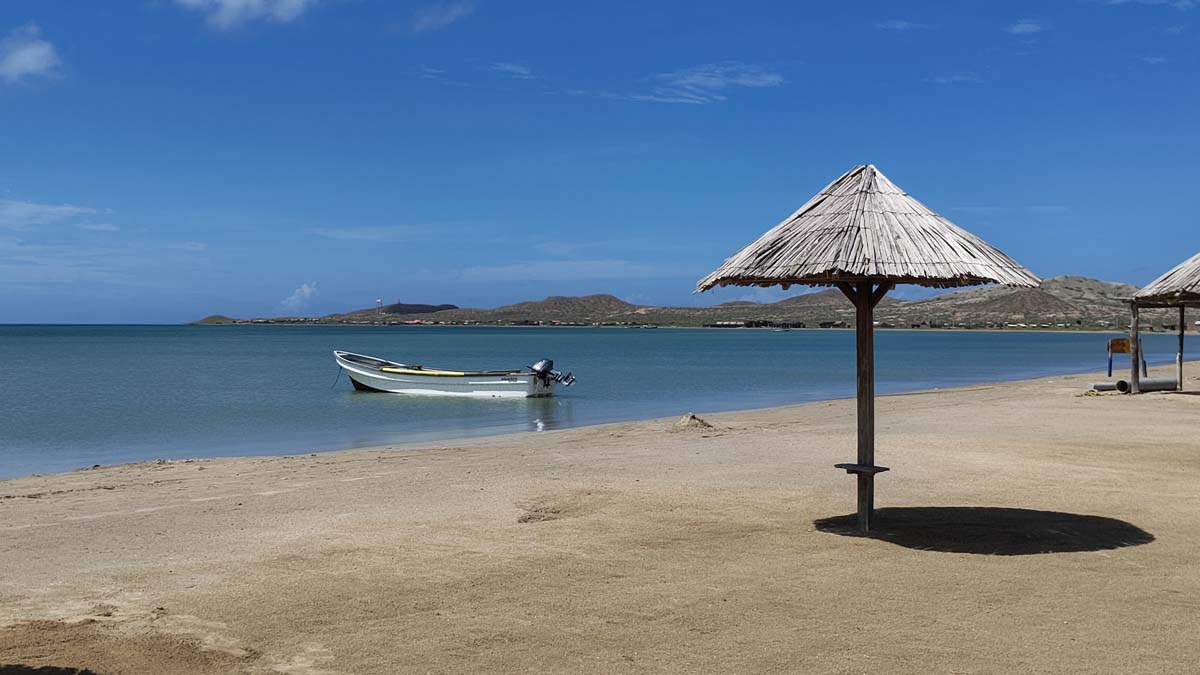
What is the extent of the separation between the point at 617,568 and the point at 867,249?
2.79m

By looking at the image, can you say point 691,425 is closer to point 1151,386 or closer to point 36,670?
point 1151,386

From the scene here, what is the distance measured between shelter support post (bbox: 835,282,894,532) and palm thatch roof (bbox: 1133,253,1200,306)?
6638mm

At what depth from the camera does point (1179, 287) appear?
554 inches

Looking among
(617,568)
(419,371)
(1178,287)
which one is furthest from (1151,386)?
(419,371)

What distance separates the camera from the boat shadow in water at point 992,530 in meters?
7.61

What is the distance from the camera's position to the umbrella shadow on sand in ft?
15.8

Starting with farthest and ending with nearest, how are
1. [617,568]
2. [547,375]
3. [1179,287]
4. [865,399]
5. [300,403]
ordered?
[547,375] → [300,403] → [1179,287] → [865,399] → [617,568]

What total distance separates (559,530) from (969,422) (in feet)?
36.2

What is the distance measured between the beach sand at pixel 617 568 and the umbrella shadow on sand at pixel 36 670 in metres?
0.02

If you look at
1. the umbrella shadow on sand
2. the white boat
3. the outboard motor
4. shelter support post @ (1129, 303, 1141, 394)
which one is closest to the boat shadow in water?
the umbrella shadow on sand

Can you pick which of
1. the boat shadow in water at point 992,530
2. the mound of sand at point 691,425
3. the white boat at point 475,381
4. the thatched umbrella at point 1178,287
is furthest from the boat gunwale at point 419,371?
the boat shadow in water at point 992,530

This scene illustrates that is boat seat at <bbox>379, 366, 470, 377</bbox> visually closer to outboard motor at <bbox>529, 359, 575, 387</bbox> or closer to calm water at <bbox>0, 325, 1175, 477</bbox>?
calm water at <bbox>0, 325, 1175, 477</bbox>

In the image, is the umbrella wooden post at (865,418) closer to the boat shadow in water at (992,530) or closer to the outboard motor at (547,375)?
the boat shadow in water at (992,530)

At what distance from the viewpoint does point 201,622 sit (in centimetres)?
566
